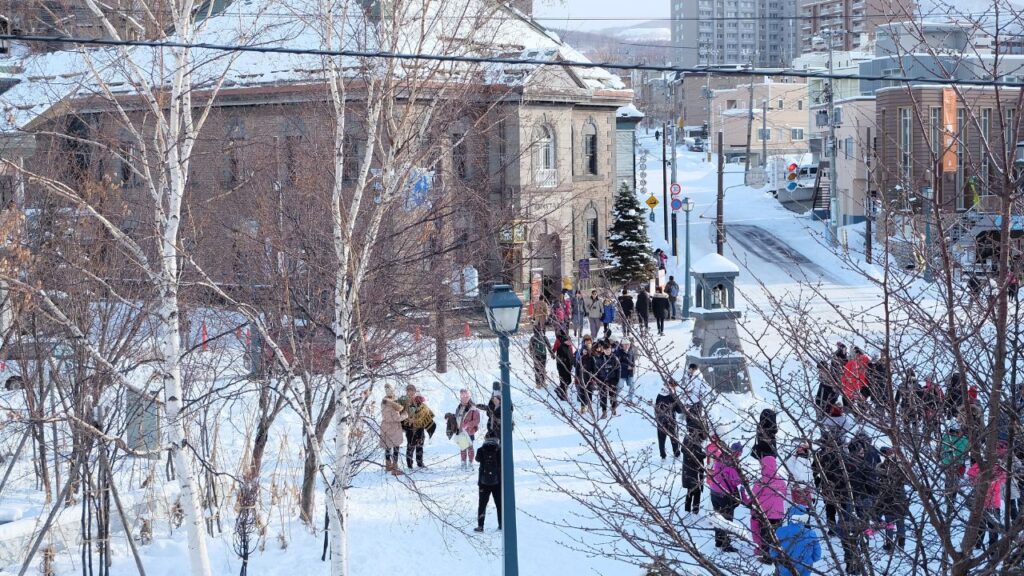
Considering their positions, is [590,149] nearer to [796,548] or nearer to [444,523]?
[444,523]

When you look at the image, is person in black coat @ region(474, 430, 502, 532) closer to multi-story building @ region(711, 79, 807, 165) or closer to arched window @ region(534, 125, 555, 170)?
arched window @ region(534, 125, 555, 170)

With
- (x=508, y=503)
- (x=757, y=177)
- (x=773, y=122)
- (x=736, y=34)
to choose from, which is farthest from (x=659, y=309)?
(x=736, y=34)

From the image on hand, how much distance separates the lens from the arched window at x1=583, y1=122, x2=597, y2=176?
3691 centimetres

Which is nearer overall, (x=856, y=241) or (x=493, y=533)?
(x=493, y=533)

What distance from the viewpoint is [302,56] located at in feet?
79.3

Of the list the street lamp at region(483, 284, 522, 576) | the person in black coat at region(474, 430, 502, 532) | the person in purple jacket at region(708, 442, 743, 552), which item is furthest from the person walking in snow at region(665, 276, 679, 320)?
the person in purple jacket at region(708, 442, 743, 552)

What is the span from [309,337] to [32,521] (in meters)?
3.96

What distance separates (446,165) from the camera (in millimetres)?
17984

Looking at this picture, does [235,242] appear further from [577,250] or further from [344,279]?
[577,250]

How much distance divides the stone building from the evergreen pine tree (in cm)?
92

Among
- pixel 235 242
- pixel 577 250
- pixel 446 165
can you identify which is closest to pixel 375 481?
pixel 235 242

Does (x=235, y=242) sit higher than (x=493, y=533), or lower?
higher

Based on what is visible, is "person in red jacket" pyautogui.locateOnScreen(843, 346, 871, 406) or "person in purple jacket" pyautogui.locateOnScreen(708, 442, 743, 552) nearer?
"person in purple jacket" pyautogui.locateOnScreen(708, 442, 743, 552)

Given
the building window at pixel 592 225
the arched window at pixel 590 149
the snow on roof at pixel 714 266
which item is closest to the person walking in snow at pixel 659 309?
the snow on roof at pixel 714 266
